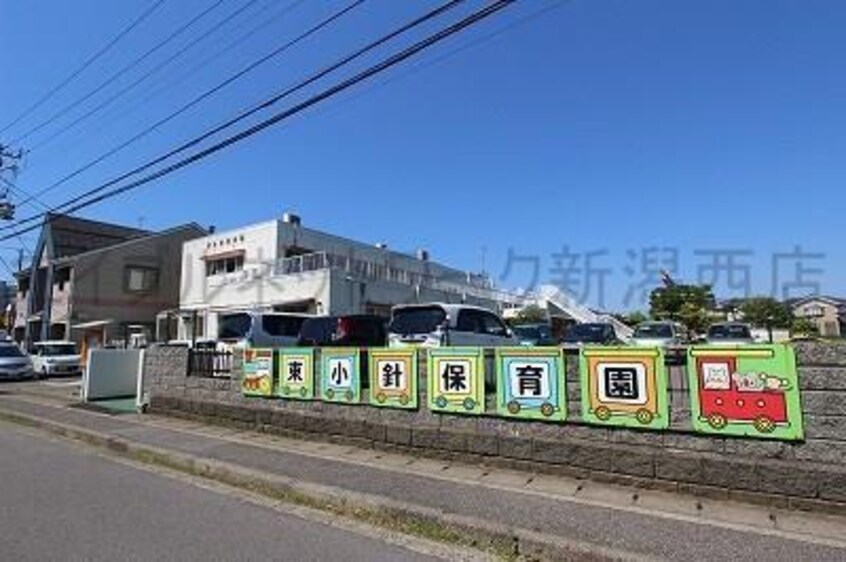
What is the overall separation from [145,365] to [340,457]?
818 centimetres

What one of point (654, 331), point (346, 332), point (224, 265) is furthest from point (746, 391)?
point (224, 265)

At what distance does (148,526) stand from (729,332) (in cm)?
2528

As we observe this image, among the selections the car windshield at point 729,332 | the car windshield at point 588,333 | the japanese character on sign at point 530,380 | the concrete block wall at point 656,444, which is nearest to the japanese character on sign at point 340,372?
the concrete block wall at point 656,444

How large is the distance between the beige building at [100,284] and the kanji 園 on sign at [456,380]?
106ft

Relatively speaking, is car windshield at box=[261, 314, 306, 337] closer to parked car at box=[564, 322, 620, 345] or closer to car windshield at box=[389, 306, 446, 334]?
car windshield at box=[389, 306, 446, 334]

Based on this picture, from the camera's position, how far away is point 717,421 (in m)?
6.84

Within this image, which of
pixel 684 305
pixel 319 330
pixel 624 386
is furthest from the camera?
pixel 684 305

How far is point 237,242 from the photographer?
111ft

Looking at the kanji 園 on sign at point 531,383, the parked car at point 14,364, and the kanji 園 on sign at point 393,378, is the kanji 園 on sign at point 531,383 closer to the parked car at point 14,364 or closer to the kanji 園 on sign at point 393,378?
the kanji 園 on sign at point 393,378

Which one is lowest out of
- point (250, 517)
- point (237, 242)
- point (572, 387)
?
point (250, 517)

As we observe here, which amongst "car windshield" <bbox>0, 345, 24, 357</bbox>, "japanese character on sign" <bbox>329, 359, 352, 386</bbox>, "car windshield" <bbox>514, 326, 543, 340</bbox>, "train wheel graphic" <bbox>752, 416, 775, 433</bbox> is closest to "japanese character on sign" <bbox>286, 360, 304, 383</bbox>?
"japanese character on sign" <bbox>329, 359, 352, 386</bbox>

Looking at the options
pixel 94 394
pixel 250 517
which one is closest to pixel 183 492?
pixel 250 517

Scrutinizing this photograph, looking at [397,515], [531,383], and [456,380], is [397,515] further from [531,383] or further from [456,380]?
[456,380]

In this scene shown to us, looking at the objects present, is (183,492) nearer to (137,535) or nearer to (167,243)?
(137,535)
